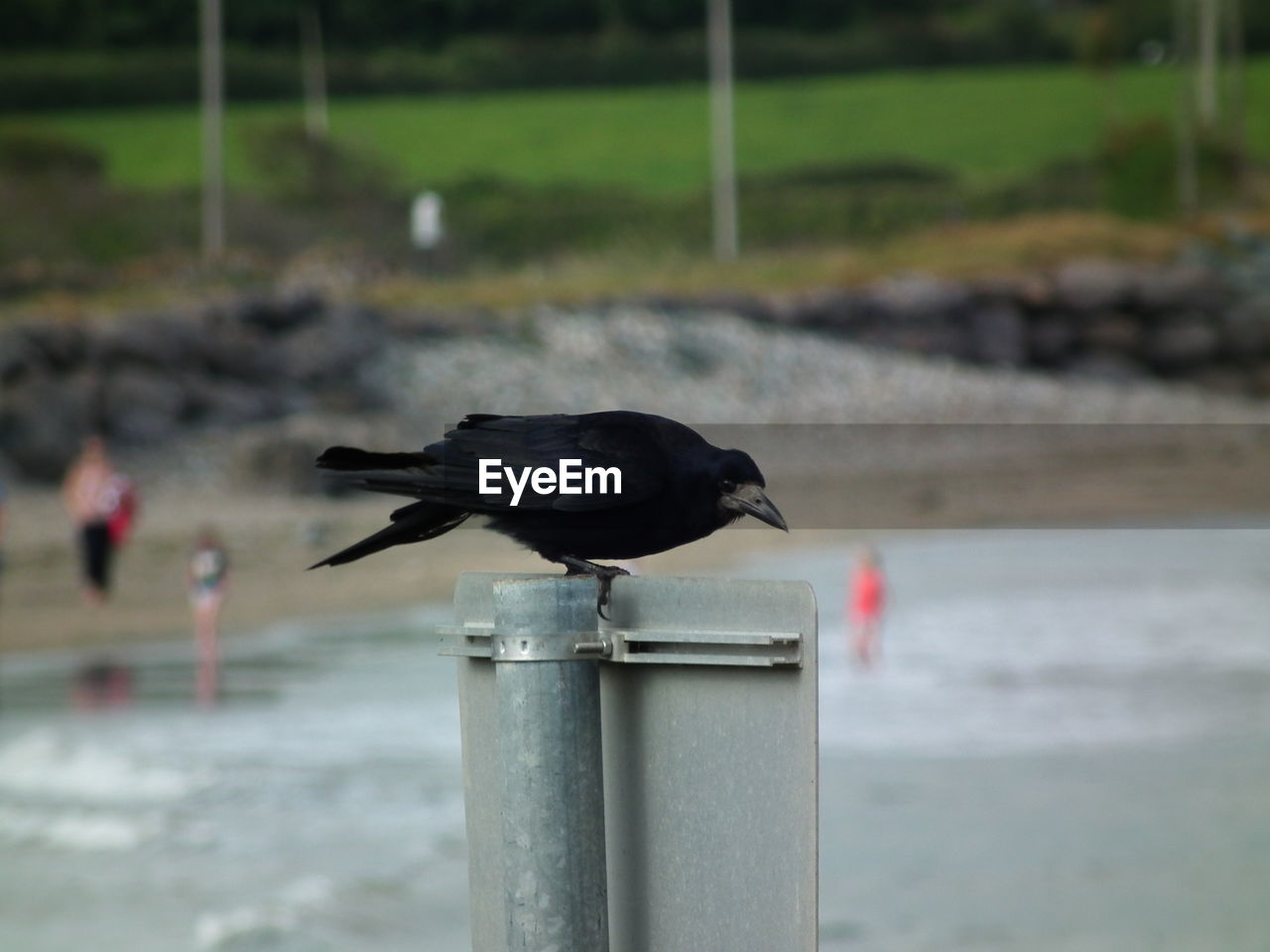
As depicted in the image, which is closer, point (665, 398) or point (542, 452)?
point (542, 452)

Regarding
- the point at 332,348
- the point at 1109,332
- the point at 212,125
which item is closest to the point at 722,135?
the point at 1109,332

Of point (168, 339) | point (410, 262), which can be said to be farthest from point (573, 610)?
point (410, 262)

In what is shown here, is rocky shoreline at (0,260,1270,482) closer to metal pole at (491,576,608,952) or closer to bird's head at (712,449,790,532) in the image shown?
bird's head at (712,449,790,532)

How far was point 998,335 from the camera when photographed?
45.4 metres

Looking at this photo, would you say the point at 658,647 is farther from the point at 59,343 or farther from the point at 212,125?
the point at 212,125

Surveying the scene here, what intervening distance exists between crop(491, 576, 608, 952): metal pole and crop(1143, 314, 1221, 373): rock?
47694mm

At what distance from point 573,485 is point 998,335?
148ft

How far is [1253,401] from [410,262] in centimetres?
2304

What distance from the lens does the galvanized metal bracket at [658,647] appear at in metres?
1.54

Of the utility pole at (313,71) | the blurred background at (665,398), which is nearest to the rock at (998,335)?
the blurred background at (665,398)

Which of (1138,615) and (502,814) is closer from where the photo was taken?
(502,814)

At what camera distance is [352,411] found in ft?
116

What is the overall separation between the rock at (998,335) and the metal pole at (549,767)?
44.7 m

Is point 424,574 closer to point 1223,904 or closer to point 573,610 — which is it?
point 1223,904
